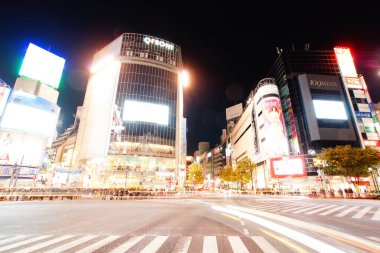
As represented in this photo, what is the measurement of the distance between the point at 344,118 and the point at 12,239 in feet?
259

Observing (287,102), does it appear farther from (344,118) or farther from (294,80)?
(344,118)

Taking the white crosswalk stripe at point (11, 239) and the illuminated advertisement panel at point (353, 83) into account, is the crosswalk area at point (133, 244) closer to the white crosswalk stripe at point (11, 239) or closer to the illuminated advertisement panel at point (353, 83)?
the white crosswalk stripe at point (11, 239)

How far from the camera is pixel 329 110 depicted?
210 ft

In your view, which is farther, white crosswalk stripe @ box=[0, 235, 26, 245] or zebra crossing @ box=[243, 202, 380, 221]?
zebra crossing @ box=[243, 202, 380, 221]

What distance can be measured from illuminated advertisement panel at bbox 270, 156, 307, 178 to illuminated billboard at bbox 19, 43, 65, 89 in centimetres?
7469

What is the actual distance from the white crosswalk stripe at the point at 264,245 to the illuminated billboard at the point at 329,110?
67471mm

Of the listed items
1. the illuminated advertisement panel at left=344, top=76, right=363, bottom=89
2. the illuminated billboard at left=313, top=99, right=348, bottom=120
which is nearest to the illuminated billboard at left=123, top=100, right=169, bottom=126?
the illuminated billboard at left=313, top=99, right=348, bottom=120

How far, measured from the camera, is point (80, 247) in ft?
18.4

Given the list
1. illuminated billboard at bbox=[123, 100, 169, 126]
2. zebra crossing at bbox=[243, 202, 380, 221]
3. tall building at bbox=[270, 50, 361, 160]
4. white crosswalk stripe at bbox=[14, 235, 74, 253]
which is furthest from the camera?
illuminated billboard at bbox=[123, 100, 169, 126]

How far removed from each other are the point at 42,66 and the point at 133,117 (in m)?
32.1

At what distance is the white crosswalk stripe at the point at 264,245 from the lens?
546 cm

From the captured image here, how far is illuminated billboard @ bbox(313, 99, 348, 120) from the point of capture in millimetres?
63219

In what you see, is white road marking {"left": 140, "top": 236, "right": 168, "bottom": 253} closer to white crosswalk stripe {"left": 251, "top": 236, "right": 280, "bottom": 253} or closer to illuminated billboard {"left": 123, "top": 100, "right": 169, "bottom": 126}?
white crosswalk stripe {"left": 251, "top": 236, "right": 280, "bottom": 253}

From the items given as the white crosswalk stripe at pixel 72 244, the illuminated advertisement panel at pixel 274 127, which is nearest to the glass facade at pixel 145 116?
the illuminated advertisement panel at pixel 274 127
